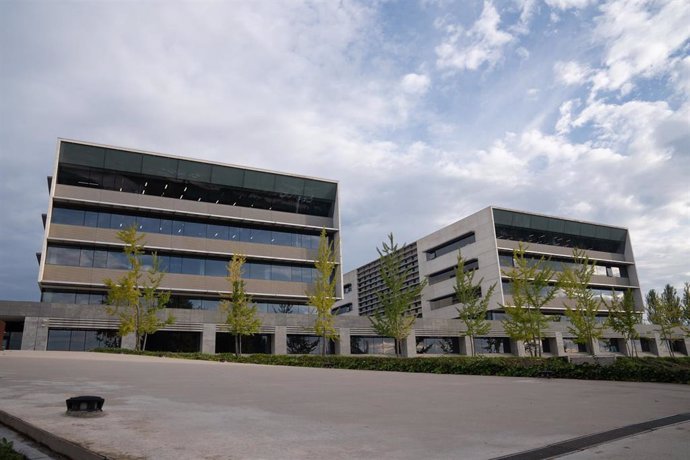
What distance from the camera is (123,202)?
4459 cm

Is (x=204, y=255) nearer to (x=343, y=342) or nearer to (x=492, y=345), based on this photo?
(x=343, y=342)

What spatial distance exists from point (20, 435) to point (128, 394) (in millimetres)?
4112

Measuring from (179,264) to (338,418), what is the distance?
1632 inches

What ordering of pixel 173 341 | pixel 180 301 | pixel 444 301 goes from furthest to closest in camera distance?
pixel 444 301 → pixel 180 301 → pixel 173 341

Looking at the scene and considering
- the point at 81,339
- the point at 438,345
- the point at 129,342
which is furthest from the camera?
the point at 438,345

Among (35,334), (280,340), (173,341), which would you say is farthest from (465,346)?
(35,334)

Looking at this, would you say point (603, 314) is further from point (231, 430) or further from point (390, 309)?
point (231, 430)

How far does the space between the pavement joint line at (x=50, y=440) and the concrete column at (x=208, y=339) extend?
3371cm

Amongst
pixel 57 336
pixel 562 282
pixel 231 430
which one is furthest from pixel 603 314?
pixel 231 430

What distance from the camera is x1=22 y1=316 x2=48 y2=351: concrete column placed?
113ft

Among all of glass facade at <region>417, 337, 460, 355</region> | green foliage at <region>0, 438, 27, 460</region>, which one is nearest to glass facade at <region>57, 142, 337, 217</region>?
glass facade at <region>417, 337, 460, 355</region>

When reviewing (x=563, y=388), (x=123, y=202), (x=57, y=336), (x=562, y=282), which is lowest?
(x=563, y=388)

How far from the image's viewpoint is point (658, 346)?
198 ft

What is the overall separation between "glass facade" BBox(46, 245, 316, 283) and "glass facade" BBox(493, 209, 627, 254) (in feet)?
88.1
